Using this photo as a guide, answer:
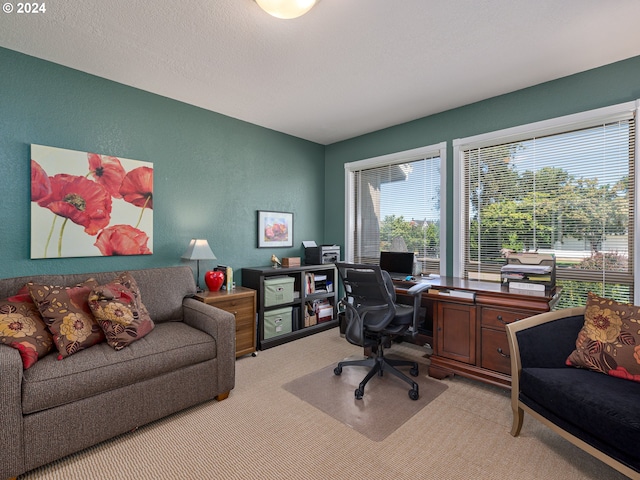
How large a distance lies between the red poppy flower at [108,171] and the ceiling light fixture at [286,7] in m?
2.00

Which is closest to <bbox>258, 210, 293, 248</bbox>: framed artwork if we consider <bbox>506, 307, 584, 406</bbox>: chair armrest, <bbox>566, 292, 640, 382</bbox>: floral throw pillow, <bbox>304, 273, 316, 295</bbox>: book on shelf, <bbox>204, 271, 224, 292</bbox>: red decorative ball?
<bbox>304, 273, 316, 295</bbox>: book on shelf

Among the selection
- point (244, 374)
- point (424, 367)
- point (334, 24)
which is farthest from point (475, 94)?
point (244, 374)

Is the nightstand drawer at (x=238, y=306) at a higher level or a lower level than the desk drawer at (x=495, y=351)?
higher

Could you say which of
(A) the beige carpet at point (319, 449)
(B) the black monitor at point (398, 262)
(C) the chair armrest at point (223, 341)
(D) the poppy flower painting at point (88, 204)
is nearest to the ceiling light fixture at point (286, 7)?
(D) the poppy flower painting at point (88, 204)

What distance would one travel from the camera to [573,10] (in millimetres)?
1899

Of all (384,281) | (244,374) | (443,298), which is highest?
(384,281)

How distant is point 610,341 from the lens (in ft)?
5.79

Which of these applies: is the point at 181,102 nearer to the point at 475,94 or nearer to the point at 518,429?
the point at 475,94

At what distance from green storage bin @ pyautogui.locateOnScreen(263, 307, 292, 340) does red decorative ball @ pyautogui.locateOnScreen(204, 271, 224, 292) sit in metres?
0.64

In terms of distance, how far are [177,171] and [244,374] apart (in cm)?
220

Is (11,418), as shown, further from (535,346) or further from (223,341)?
(535,346)

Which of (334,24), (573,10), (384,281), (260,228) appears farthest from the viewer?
(260,228)

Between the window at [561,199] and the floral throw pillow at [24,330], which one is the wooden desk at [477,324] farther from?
the floral throw pillow at [24,330]

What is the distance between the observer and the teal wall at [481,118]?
2510 millimetres
